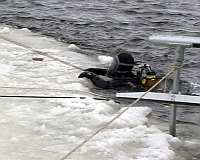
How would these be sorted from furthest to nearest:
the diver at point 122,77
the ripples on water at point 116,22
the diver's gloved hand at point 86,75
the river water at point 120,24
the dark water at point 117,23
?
the ripples on water at point 116,22, the dark water at point 117,23, the river water at point 120,24, the diver's gloved hand at point 86,75, the diver at point 122,77

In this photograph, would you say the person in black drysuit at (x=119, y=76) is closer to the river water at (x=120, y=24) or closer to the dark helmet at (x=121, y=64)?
the dark helmet at (x=121, y=64)

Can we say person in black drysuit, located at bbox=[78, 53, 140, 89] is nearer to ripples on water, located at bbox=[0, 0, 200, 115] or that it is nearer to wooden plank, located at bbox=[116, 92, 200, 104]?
ripples on water, located at bbox=[0, 0, 200, 115]

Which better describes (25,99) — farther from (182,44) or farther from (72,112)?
(182,44)

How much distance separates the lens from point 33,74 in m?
8.30

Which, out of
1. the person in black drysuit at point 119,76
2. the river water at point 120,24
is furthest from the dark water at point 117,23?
the person in black drysuit at point 119,76

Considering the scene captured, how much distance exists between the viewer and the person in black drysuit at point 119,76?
7.90m

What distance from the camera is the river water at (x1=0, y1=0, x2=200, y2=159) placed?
10.3 meters

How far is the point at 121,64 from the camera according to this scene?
7.90 metres

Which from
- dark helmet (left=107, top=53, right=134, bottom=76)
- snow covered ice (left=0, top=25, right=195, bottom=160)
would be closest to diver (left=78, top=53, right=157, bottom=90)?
dark helmet (left=107, top=53, right=134, bottom=76)

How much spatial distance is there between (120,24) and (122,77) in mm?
6388

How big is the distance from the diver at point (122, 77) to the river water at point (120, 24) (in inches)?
31.1

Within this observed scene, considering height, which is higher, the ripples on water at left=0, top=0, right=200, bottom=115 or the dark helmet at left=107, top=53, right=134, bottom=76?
the dark helmet at left=107, top=53, right=134, bottom=76

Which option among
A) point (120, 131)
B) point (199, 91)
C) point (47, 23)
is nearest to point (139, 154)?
point (120, 131)

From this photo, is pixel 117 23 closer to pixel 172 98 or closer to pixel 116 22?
pixel 116 22
